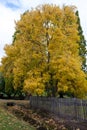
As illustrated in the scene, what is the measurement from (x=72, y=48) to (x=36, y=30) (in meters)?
4.23

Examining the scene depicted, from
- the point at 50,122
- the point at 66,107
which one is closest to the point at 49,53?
the point at 66,107

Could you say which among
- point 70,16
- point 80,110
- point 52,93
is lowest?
point 80,110

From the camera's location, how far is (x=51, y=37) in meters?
32.4

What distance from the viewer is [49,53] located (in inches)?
1249

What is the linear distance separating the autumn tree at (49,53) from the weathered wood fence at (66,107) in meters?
1.44

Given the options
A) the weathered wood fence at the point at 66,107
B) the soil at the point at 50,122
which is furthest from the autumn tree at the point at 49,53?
the soil at the point at 50,122

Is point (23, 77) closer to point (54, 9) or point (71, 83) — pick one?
point (71, 83)

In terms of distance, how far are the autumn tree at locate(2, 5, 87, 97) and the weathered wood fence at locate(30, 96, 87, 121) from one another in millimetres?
1441

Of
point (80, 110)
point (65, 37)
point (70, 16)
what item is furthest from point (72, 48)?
point (80, 110)

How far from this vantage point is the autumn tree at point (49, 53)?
3020 centimetres

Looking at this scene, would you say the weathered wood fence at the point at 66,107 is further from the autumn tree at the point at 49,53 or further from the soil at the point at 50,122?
the autumn tree at the point at 49,53

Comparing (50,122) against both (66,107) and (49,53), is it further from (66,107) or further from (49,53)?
(49,53)

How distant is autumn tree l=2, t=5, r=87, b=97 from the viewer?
30.2 metres

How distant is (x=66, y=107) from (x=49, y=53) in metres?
7.97
